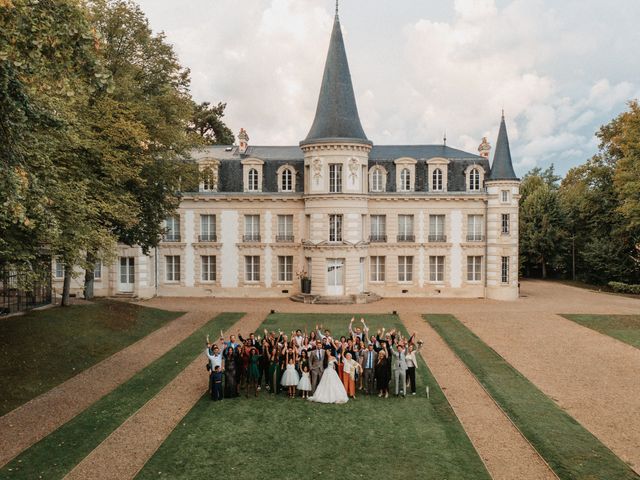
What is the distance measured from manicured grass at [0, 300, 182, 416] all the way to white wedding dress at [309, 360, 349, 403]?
847 cm

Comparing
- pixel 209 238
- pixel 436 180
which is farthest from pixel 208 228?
pixel 436 180

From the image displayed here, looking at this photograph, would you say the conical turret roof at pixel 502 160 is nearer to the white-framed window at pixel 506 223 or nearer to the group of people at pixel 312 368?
the white-framed window at pixel 506 223

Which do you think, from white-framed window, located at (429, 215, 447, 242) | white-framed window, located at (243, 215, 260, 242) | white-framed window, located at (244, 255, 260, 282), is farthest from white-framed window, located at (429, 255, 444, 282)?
white-framed window, located at (243, 215, 260, 242)

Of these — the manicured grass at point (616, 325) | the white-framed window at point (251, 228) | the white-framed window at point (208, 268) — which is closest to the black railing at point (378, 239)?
the white-framed window at point (251, 228)

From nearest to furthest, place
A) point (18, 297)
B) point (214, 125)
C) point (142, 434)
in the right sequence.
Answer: point (142, 434), point (18, 297), point (214, 125)

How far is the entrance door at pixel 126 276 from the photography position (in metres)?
35.0

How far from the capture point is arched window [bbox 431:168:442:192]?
36688 millimetres

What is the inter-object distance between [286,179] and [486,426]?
25658mm

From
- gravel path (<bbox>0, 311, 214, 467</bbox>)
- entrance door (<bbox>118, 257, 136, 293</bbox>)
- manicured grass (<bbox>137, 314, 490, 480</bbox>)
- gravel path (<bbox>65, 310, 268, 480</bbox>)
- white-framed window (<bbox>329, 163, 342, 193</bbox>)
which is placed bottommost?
manicured grass (<bbox>137, 314, 490, 480</bbox>)

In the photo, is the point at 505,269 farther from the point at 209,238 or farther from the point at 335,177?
the point at 209,238

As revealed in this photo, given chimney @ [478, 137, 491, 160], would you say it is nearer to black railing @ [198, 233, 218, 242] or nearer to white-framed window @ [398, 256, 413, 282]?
white-framed window @ [398, 256, 413, 282]

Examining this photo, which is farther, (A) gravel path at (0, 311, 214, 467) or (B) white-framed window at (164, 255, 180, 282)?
(B) white-framed window at (164, 255, 180, 282)

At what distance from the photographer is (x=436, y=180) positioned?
120 ft

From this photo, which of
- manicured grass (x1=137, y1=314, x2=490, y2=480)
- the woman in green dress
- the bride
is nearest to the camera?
manicured grass (x1=137, y1=314, x2=490, y2=480)
